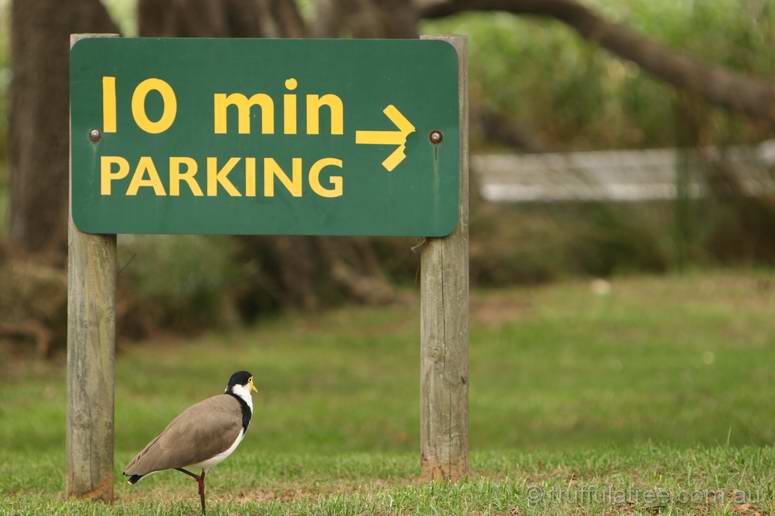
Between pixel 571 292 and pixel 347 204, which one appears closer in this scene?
pixel 347 204

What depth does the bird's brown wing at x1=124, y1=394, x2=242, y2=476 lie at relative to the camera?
19.3 ft

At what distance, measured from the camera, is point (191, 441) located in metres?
5.92

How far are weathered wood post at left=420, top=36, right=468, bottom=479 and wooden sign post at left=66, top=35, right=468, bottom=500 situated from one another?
0.11 metres

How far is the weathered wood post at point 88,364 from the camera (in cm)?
629

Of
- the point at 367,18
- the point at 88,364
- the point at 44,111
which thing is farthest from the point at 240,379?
the point at 367,18

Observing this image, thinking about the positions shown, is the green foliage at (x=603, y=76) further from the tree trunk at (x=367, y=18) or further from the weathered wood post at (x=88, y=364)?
the weathered wood post at (x=88, y=364)

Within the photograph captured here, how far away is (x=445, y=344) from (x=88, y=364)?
1.59 meters

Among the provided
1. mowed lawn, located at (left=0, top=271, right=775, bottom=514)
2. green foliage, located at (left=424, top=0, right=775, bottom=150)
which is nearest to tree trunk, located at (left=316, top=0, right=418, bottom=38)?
mowed lawn, located at (left=0, top=271, right=775, bottom=514)

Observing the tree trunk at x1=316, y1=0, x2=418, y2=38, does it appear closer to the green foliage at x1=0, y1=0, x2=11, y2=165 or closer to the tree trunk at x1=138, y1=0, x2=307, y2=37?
the tree trunk at x1=138, y1=0, x2=307, y2=37

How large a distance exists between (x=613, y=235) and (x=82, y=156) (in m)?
13.3

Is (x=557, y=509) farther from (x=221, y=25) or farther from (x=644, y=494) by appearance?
(x=221, y=25)

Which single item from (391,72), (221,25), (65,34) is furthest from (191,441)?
(221,25)

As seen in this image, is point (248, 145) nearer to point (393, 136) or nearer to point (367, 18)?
point (393, 136)

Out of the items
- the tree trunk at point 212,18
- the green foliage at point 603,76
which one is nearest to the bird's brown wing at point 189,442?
the tree trunk at point 212,18
